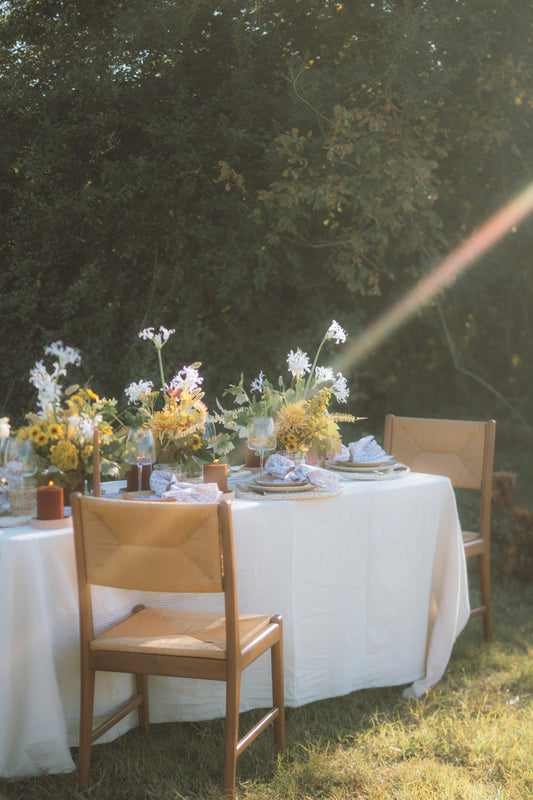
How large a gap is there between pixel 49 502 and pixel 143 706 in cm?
83

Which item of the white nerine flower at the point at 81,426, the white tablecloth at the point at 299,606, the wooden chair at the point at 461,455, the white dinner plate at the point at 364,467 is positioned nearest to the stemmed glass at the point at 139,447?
the white nerine flower at the point at 81,426

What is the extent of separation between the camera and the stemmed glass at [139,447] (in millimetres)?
2809

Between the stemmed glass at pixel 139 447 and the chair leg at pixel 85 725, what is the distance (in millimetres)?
740

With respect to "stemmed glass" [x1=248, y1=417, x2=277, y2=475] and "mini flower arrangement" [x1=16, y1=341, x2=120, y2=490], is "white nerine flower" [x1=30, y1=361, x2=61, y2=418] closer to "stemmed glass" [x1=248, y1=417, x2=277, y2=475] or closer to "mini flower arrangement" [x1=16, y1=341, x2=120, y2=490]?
"mini flower arrangement" [x1=16, y1=341, x2=120, y2=490]

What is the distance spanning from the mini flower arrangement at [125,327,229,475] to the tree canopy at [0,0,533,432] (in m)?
3.44

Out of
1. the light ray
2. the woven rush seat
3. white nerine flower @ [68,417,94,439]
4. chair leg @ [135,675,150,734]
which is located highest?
the light ray

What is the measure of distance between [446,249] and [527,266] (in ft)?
3.31

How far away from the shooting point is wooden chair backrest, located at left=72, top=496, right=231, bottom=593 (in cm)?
219

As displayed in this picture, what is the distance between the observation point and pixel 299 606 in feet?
9.87

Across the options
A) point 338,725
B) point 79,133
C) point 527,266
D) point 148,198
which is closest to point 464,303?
point 527,266

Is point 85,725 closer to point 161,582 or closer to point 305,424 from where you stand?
point 161,582

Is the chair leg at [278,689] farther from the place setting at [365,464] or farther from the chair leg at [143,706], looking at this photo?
the place setting at [365,464]

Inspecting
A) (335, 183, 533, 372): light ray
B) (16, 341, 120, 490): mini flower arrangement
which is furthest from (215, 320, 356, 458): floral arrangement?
(335, 183, 533, 372): light ray

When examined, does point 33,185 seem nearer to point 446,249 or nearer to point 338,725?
point 446,249
